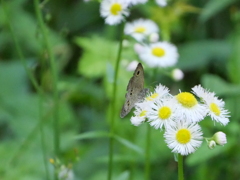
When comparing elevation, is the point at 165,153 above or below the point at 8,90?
below

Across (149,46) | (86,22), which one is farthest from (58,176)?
(86,22)

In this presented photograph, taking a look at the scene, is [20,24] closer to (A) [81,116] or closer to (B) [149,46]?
(A) [81,116]

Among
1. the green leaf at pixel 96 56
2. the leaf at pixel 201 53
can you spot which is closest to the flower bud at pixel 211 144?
the green leaf at pixel 96 56

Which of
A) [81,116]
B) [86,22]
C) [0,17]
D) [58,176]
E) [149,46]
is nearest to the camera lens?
[58,176]

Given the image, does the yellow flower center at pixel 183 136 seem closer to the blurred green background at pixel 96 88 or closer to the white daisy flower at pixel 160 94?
the white daisy flower at pixel 160 94

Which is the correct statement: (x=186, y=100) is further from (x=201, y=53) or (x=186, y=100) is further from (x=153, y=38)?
(x=201, y=53)

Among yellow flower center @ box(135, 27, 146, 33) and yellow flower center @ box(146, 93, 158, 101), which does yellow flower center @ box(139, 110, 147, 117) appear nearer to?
yellow flower center @ box(146, 93, 158, 101)
